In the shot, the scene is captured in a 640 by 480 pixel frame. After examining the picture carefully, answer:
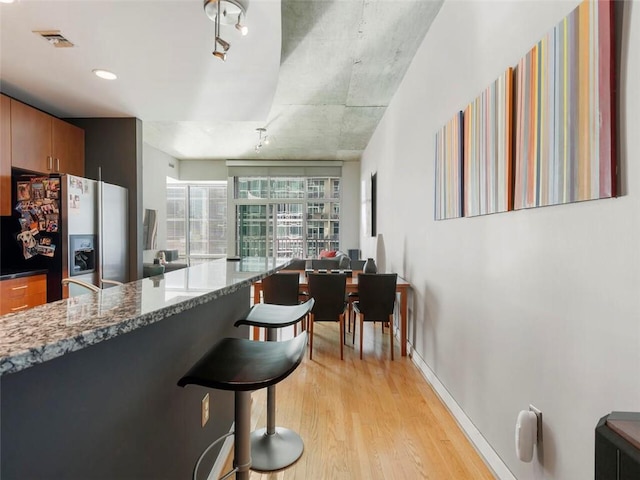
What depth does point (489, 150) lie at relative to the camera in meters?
1.77

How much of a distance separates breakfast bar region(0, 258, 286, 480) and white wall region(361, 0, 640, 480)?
47.1 inches

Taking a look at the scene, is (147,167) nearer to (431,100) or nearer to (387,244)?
(387,244)

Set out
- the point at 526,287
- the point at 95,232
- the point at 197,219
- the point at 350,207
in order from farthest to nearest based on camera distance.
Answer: the point at 197,219, the point at 350,207, the point at 95,232, the point at 526,287

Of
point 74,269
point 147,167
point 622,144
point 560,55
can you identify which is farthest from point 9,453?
point 147,167

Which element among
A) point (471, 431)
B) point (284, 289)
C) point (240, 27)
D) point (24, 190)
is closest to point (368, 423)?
point (471, 431)

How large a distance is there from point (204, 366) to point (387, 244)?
3786mm

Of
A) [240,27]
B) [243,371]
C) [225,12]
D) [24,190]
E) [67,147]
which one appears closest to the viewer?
[243,371]

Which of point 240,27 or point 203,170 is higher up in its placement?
point 203,170

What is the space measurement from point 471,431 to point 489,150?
1623 mm

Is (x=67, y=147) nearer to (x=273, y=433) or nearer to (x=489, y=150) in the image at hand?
(x=273, y=433)

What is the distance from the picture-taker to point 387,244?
4.68 m

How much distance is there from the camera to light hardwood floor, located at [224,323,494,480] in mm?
1786

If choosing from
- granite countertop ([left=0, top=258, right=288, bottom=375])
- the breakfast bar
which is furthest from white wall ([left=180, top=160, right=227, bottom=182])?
granite countertop ([left=0, top=258, right=288, bottom=375])

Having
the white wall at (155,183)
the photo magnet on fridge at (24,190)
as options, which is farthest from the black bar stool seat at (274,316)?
the white wall at (155,183)
